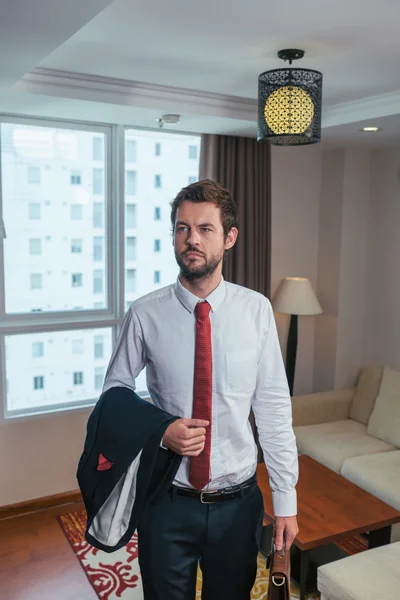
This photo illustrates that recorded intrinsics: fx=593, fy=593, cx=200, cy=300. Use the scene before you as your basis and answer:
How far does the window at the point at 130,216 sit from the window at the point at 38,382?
1133 mm

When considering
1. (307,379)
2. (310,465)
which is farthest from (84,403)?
(307,379)

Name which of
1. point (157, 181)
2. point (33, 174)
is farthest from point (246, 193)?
point (33, 174)

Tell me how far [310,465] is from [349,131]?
6.70ft

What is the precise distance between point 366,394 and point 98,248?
211cm

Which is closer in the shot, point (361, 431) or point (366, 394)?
point (361, 431)

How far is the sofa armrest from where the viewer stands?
4086 millimetres

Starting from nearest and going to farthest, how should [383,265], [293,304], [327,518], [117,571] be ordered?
[327,518]
[117,571]
[293,304]
[383,265]

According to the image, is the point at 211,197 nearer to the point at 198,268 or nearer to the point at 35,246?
the point at 198,268

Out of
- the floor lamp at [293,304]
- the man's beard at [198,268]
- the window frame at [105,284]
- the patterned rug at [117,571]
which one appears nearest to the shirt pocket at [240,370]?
the man's beard at [198,268]

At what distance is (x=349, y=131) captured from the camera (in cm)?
369

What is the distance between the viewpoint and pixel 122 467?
1535 millimetres

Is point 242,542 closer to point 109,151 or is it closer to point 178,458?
point 178,458

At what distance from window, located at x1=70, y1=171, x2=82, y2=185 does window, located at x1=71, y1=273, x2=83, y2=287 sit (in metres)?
0.58

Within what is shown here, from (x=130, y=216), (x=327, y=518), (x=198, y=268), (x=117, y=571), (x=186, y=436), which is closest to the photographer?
(x=186, y=436)
